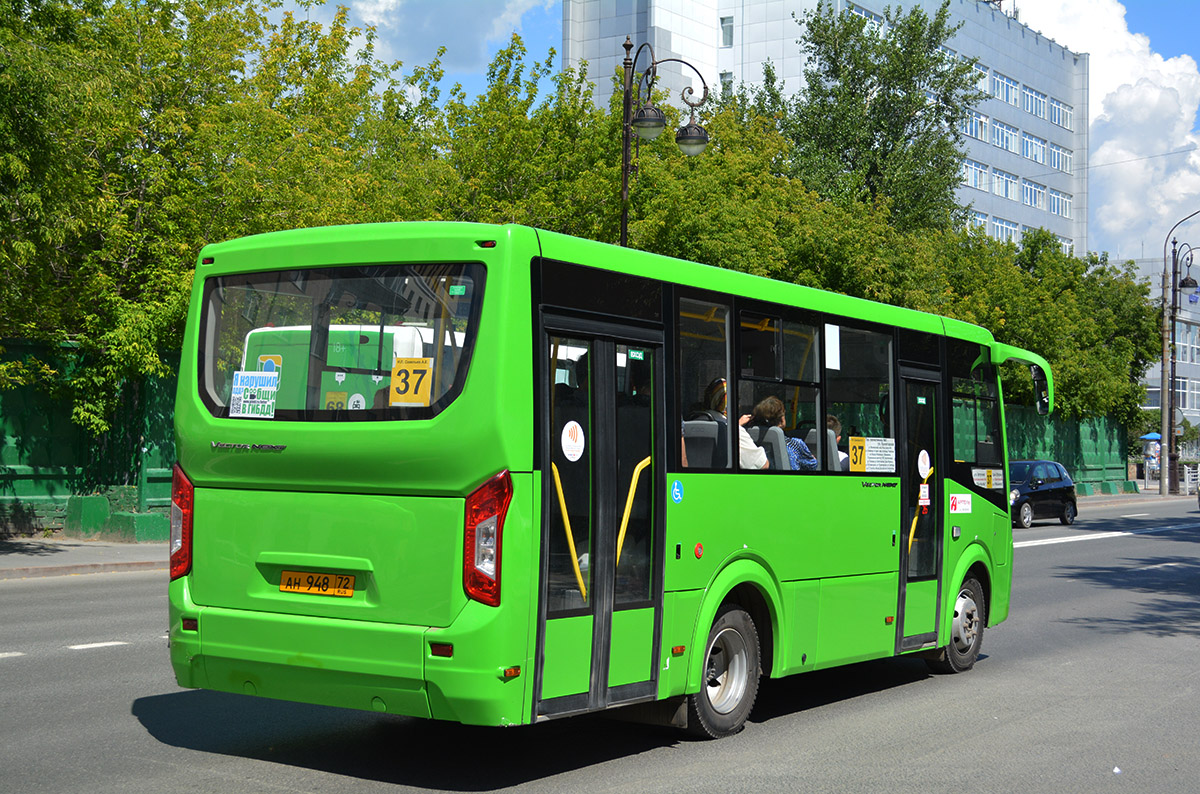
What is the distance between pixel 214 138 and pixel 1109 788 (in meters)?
18.6

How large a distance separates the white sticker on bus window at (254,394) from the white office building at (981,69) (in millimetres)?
57692

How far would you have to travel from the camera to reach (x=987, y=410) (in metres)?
11.8

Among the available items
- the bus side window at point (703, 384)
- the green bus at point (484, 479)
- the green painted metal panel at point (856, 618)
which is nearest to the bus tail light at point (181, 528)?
the green bus at point (484, 479)

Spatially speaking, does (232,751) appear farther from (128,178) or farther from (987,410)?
(128,178)

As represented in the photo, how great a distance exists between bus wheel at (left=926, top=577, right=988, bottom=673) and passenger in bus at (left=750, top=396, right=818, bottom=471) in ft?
9.10

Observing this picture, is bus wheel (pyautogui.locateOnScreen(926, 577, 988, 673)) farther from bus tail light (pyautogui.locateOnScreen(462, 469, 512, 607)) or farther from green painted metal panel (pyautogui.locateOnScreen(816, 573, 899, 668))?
bus tail light (pyautogui.locateOnScreen(462, 469, 512, 607))

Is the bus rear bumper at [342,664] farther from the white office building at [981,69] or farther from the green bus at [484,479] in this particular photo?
the white office building at [981,69]

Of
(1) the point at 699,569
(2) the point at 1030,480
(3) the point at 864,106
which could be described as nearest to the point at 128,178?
(1) the point at 699,569

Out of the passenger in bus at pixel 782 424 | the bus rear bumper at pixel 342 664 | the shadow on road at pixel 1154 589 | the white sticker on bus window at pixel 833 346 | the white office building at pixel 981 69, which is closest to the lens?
the bus rear bumper at pixel 342 664

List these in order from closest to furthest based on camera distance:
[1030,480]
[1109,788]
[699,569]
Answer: [1109,788] → [699,569] → [1030,480]

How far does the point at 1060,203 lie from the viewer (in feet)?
305

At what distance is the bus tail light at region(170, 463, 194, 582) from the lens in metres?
7.24

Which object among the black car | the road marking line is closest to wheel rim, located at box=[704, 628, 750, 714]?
the road marking line

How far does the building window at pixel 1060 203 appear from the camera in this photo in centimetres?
9155
